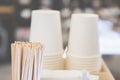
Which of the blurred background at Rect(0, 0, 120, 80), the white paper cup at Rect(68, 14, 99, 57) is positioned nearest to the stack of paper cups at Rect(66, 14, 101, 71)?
the white paper cup at Rect(68, 14, 99, 57)

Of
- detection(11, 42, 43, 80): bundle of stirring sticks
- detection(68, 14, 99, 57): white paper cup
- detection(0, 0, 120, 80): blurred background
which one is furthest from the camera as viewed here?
detection(0, 0, 120, 80): blurred background

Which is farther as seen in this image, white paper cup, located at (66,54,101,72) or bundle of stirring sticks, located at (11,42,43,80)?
white paper cup, located at (66,54,101,72)

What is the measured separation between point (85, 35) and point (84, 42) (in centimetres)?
3

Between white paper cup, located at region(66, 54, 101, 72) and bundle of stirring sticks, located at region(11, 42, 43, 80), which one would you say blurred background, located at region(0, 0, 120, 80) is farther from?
bundle of stirring sticks, located at region(11, 42, 43, 80)

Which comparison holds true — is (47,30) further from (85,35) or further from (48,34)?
(85,35)

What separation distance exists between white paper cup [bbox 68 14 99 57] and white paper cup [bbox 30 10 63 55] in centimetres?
7

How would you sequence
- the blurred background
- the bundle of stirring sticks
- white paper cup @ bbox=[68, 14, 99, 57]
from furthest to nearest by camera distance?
the blurred background → white paper cup @ bbox=[68, 14, 99, 57] → the bundle of stirring sticks

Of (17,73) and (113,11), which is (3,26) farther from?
(17,73)

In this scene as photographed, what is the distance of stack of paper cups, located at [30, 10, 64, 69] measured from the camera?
861mm

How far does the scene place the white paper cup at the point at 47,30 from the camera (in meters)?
0.86

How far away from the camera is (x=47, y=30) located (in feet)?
2.83

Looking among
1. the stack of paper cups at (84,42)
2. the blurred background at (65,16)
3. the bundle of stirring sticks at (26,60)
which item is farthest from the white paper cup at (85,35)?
the blurred background at (65,16)

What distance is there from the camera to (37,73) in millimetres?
621

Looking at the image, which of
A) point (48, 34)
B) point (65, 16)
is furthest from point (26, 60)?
point (65, 16)
